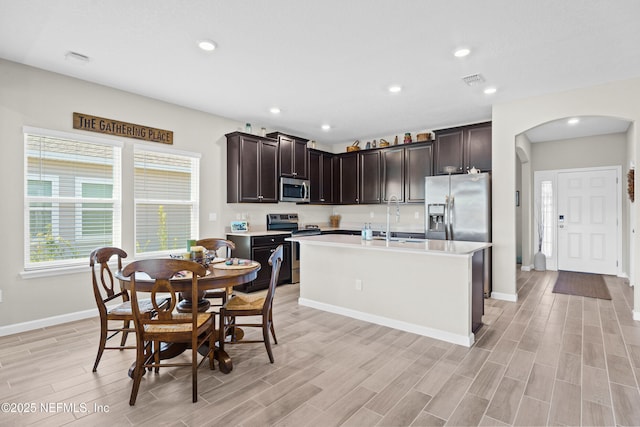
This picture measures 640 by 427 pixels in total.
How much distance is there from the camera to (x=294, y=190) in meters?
5.93

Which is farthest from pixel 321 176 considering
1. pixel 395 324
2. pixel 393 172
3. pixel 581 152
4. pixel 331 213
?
pixel 581 152

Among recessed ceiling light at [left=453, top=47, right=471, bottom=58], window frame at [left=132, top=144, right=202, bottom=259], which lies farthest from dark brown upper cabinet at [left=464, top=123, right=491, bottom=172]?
→ window frame at [left=132, top=144, right=202, bottom=259]

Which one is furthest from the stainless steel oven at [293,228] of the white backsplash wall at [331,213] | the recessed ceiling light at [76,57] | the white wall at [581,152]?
the white wall at [581,152]

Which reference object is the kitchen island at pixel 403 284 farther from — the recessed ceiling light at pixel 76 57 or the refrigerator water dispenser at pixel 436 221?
the recessed ceiling light at pixel 76 57

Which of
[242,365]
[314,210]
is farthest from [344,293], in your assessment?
[314,210]

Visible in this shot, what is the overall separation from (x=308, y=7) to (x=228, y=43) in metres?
0.90

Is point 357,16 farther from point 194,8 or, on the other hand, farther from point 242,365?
point 242,365

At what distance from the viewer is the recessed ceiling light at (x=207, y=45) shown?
2.87 metres

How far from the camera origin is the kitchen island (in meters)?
3.05

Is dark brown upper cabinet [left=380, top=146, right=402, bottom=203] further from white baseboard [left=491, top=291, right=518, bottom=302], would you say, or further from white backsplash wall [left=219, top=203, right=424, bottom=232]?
white baseboard [left=491, top=291, right=518, bottom=302]

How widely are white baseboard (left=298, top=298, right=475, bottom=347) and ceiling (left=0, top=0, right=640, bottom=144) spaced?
2.71 m

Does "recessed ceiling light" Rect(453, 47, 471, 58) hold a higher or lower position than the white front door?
higher

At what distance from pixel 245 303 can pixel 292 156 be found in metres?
3.60

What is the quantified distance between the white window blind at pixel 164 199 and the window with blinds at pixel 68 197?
27cm
